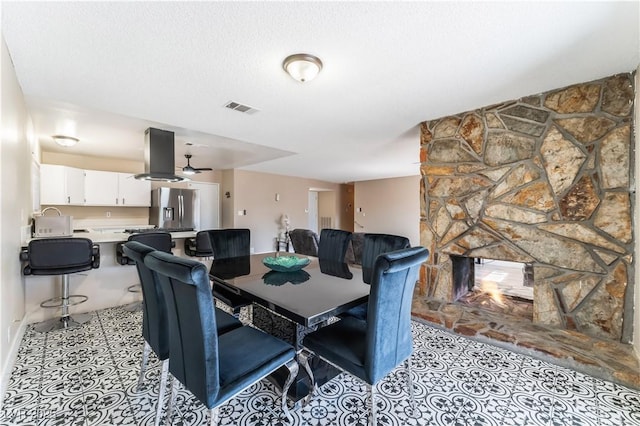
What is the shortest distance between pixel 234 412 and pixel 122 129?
3.49 meters

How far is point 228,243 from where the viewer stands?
9.87ft

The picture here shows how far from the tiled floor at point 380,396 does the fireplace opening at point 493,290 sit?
31.1 inches

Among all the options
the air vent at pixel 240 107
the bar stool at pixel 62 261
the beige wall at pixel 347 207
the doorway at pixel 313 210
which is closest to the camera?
the bar stool at pixel 62 261

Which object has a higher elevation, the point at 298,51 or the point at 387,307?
the point at 298,51

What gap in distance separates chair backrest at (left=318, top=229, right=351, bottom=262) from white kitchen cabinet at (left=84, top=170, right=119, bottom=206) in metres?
4.41

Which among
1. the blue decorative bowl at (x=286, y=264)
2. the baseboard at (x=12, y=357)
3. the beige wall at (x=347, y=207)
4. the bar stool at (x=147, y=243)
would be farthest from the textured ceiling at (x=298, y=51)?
the beige wall at (x=347, y=207)

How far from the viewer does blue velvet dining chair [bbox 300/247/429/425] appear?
1.33m

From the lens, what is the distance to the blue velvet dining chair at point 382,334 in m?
1.33

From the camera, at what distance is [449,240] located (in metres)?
2.97

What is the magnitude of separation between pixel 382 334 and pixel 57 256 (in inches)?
122

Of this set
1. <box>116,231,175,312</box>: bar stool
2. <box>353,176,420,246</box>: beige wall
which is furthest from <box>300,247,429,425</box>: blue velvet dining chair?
<box>353,176,420,246</box>: beige wall

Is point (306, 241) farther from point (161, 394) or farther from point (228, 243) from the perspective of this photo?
point (161, 394)

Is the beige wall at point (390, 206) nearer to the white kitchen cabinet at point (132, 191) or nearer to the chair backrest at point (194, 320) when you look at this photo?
the white kitchen cabinet at point (132, 191)

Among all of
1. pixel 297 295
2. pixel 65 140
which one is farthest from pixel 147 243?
pixel 65 140
